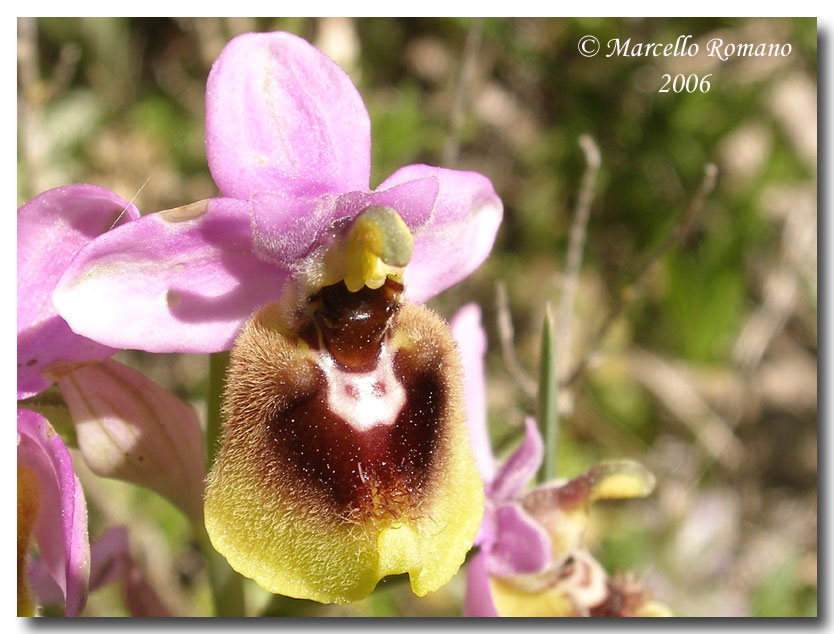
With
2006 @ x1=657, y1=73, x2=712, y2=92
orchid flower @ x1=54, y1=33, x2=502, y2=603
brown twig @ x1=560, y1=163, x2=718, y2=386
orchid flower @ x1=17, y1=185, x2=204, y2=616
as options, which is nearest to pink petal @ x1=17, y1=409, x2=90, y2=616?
orchid flower @ x1=17, y1=185, x2=204, y2=616

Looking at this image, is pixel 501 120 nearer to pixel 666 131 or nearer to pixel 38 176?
pixel 666 131

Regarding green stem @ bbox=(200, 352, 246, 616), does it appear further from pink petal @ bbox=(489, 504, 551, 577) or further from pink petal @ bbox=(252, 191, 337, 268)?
pink petal @ bbox=(489, 504, 551, 577)

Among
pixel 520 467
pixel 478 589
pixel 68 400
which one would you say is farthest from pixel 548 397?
pixel 68 400

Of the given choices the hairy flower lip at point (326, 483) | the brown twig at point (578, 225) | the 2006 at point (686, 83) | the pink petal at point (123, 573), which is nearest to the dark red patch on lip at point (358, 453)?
the hairy flower lip at point (326, 483)

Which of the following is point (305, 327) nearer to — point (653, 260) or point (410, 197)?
point (410, 197)

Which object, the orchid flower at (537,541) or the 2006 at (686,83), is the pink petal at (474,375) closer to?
the orchid flower at (537,541)
